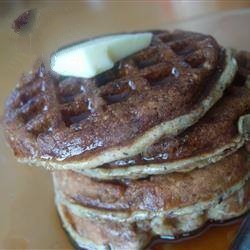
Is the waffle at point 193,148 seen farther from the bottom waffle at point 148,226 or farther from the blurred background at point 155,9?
the blurred background at point 155,9

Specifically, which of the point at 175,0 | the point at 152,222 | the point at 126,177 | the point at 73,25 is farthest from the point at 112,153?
the point at 175,0

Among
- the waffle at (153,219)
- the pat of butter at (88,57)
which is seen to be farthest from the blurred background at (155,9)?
the waffle at (153,219)

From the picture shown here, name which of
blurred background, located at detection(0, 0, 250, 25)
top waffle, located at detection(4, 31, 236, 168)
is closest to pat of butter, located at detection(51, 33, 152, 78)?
top waffle, located at detection(4, 31, 236, 168)

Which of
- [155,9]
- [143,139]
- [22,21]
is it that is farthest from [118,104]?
[155,9]

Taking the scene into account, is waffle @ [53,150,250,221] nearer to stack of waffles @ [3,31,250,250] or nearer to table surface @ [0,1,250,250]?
stack of waffles @ [3,31,250,250]

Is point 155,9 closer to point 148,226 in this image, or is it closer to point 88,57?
point 88,57

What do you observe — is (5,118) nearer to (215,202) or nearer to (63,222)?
(63,222)

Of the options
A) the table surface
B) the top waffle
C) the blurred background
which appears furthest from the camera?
the blurred background
